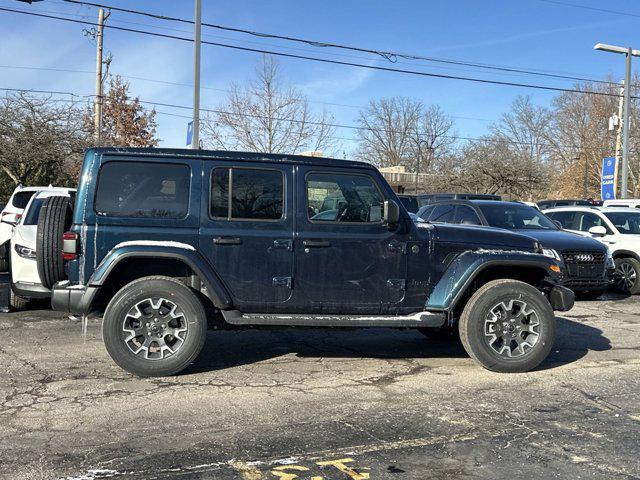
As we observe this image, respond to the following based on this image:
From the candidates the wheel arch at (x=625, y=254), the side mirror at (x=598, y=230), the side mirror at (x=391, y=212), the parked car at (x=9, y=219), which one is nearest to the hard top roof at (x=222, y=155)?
the side mirror at (x=391, y=212)

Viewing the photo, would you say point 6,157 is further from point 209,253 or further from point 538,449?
point 538,449

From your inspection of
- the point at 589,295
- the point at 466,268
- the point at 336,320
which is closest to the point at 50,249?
the point at 336,320

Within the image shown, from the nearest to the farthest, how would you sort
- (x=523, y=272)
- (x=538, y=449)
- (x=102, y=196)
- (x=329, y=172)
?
1. (x=538, y=449)
2. (x=102, y=196)
3. (x=329, y=172)
4. (x=523, y=272)

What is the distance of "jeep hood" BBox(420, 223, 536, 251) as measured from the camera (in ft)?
18.9

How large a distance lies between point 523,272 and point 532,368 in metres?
0.97

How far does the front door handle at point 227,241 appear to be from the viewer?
5371 millimetres

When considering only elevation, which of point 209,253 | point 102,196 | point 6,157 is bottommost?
point 209,253

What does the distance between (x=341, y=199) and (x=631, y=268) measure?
27.5ft

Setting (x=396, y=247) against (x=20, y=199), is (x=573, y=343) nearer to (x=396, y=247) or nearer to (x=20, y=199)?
(x=396, y=247)

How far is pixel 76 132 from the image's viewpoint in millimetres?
20781

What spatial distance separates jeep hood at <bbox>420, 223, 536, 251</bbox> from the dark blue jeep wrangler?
15mm

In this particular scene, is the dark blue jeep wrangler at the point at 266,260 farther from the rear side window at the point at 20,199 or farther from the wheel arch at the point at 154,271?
the rear side window at the point at 20,199

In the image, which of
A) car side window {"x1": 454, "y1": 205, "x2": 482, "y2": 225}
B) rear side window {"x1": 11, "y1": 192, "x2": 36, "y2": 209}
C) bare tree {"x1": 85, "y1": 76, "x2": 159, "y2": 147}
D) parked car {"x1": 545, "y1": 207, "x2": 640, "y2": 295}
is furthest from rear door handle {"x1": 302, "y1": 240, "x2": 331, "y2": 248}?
bare tree {"x1": 85, "y1": 76, "x2": 159, "y2": 147}

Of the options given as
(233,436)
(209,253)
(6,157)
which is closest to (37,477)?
(233,436)
